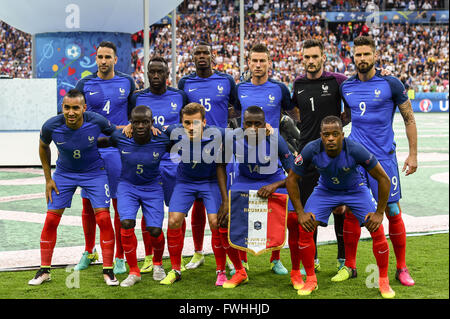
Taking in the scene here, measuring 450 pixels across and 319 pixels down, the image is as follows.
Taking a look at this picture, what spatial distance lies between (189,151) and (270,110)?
91cm

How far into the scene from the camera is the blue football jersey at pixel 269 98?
5582 millimetres

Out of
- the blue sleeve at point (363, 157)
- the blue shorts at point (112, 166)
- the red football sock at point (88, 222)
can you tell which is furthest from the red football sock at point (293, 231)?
the red football sock at point (88, 222)

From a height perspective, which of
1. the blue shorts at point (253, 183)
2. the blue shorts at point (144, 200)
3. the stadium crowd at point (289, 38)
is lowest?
the blue shorts at point (144, 200)

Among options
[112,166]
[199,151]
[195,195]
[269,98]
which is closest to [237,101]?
[269,98]

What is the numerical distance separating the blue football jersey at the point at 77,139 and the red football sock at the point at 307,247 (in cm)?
188

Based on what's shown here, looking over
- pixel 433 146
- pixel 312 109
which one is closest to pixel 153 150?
pixel 312 109

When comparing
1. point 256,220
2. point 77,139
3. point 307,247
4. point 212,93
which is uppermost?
point 212,93

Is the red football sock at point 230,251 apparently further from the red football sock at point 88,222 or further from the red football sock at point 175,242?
the red football sock at point 88,222

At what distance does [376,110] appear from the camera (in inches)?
202

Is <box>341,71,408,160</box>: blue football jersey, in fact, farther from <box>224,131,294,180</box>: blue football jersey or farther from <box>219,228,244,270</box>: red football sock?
<box>219,228,244,270</box>: red football sock

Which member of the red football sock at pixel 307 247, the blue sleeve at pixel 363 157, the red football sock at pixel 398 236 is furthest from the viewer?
the red football sock at pixel 398 236

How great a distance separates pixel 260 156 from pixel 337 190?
693mm

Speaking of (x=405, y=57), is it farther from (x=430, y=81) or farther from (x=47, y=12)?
(x=47, y=12)

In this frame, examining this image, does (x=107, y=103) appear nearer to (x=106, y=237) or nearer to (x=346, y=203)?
(x=106, y=237)
